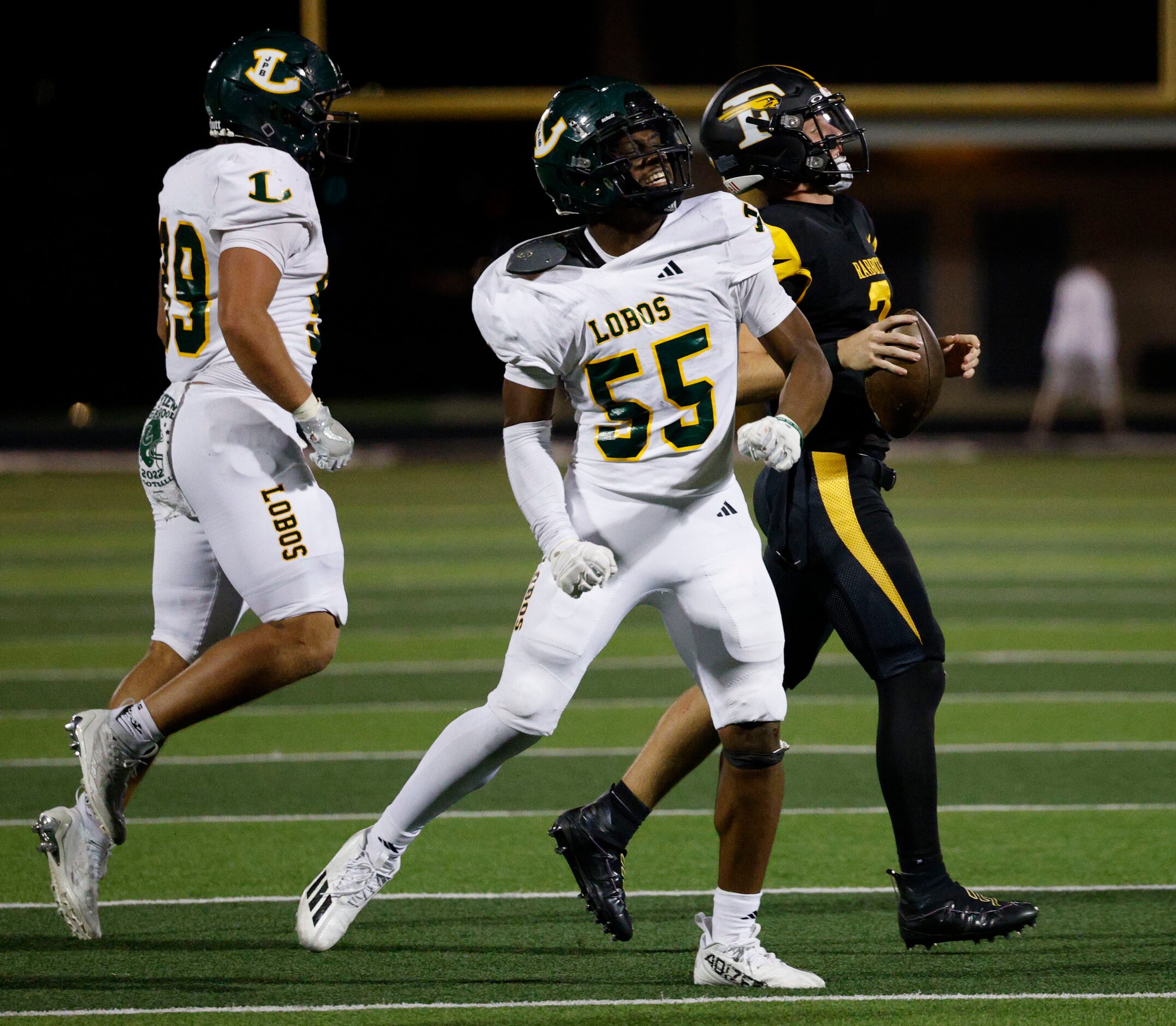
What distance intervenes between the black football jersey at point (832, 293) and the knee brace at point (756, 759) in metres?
0.74

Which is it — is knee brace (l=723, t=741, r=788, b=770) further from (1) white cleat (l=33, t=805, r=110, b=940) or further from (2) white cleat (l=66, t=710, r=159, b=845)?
(1) white cleat (l=33, t=805, r=110, b=940)

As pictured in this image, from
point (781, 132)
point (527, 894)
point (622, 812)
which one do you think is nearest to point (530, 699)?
point (622, 812)

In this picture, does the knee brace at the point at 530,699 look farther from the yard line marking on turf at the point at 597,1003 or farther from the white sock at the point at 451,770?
the yard line marking on turf at the point at 597,1003

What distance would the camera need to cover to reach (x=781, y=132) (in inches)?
154

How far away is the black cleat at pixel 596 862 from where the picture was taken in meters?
3.62

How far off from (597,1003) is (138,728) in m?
1.14

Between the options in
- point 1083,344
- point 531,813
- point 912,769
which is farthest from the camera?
point 1083,344

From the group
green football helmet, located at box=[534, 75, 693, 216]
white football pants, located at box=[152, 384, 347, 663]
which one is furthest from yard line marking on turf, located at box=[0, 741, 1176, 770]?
green football helmet, located at box=[534, 75, 693, 216]

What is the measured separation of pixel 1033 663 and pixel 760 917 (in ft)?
11.1

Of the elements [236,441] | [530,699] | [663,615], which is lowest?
[530,699]

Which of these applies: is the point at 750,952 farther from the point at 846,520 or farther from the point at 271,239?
the point at 271,239

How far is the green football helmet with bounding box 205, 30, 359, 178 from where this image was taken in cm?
394

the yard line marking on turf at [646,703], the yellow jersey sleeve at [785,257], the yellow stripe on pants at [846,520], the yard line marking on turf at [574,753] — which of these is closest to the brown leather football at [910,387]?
the yellow stripe on pants at [846,520]

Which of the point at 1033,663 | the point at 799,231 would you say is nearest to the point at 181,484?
the point at 799,231
